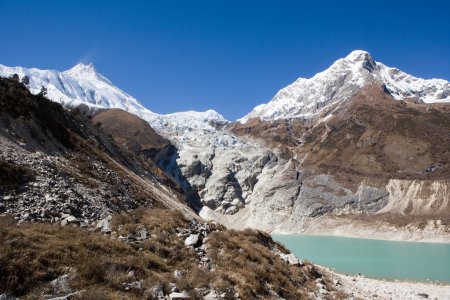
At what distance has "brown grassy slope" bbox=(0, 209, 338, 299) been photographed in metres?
10.2

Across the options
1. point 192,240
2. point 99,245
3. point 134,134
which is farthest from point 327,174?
point 99,245

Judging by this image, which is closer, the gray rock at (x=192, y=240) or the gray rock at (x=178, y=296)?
the gray rock at (x=178, y=296)

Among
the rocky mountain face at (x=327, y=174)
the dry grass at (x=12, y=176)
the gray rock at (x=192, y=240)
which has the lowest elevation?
the gray rock at (x=192, y=240)

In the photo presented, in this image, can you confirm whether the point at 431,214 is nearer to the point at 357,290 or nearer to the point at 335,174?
the point at 335,174

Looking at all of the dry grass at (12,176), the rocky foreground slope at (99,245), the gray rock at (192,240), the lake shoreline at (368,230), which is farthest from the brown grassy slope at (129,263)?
the lake shoreline at (368,230)

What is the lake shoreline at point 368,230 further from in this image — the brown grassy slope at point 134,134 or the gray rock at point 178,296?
the gray rock at point 178,296

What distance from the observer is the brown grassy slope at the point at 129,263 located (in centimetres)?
1022

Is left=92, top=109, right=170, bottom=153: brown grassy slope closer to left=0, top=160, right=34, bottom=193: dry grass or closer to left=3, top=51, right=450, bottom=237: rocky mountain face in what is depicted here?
left=3, top=51, right=450, bottom=237: rocky mountain face

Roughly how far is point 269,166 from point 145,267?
17247 cm

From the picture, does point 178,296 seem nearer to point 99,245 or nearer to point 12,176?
point 99,245

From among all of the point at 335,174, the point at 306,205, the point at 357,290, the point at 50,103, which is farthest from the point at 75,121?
the point at 335,174

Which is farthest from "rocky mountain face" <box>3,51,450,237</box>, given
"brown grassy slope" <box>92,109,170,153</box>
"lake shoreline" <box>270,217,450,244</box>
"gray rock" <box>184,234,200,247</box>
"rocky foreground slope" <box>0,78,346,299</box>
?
"gray rock" <box>184,234,200,247</box>

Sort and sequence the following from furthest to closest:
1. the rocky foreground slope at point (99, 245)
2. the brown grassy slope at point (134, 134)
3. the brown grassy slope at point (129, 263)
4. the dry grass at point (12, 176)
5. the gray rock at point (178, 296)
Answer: the brown grassy slope at point (134, 134) → the dry grass at point (12, 176) → the gray rock at point (178, 296) → the rocky foreground slope at point (99, 245) → the brown grassy slope at point (129, 263)

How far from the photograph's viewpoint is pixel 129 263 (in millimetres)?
12398
